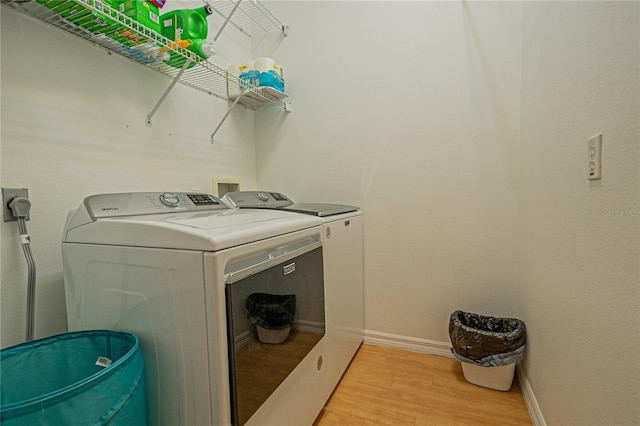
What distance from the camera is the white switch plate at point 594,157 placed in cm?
82

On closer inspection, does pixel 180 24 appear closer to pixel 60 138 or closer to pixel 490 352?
pixel 60 138

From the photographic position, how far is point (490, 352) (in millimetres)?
1502

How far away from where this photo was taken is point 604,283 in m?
0.79

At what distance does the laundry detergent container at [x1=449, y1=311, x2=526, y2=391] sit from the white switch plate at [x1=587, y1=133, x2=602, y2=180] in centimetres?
99

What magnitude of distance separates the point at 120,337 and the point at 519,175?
199 cm

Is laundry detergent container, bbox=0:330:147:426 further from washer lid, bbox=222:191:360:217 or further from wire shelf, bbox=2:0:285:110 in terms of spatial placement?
wire shelf, bbox=2:0:285:110

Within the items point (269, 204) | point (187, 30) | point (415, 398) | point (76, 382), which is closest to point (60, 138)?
point (187, 30)

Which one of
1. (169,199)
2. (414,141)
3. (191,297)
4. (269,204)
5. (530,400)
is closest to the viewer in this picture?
(191,297)

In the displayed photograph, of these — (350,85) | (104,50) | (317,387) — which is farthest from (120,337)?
(350,85)

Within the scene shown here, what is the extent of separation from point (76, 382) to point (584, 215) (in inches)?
61.1

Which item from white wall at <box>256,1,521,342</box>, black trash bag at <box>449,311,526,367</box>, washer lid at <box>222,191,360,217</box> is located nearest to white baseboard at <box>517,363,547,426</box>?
black trash bag at <box>449,311,526,367</box>

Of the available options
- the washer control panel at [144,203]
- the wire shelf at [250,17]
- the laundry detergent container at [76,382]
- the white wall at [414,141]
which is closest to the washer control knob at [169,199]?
the washer control panel at [144,203]

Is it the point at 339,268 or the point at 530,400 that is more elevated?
the point at 339,268

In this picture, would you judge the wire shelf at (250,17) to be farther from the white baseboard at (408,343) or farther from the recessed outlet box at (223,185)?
the white baseboard at (408,343)
